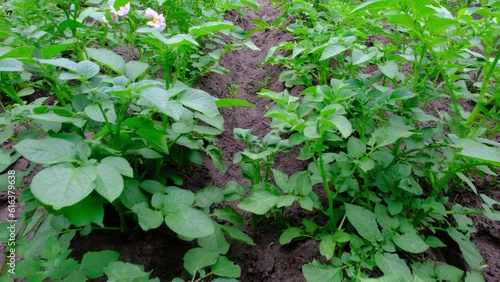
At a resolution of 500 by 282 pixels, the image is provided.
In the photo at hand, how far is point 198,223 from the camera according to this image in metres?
1.05

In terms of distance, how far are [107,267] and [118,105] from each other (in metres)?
0.49

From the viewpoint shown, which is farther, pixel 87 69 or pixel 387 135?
pixel 387 135

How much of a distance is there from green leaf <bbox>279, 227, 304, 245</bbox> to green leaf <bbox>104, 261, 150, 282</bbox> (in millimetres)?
510

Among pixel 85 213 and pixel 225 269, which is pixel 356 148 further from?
pixel 85 213

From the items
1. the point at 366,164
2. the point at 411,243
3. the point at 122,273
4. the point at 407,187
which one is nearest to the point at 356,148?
the point at 366,164

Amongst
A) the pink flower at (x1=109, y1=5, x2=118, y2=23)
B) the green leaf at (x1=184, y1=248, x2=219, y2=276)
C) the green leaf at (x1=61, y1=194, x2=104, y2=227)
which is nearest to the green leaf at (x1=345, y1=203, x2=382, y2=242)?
the green leaf at (x1=184, y1=248, x2=219, y2=276)

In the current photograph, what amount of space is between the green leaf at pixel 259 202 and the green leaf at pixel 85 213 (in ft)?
1.46

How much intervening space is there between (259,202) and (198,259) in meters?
0.28

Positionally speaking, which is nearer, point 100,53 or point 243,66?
point 100,53

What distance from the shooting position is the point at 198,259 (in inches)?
43.4

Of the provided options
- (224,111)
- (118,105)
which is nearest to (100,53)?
(118,105)

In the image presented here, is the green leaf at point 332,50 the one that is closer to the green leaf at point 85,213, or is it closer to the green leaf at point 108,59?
the green leaf at point 108,59

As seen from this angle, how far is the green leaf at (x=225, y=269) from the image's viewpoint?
3.54ft

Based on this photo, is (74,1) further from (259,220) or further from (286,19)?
(286,19)
